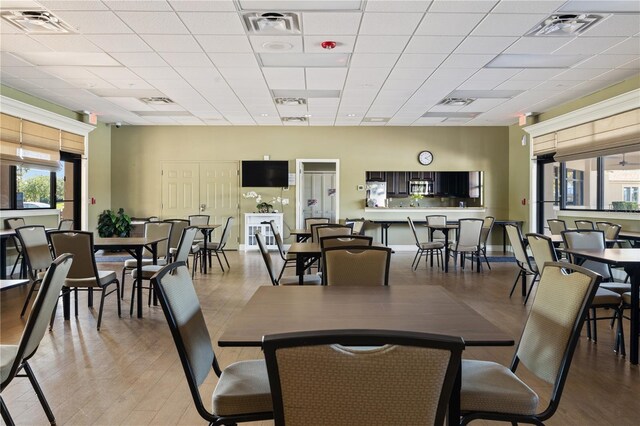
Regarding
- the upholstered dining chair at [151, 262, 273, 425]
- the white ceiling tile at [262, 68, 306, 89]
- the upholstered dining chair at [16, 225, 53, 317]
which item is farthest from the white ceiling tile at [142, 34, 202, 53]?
the upholstered dining chair at [151, 262, 273, 425]

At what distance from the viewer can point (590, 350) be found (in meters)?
3.68

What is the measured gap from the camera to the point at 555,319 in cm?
177

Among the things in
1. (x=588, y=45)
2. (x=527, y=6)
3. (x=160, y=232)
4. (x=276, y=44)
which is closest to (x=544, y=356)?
(x=527, y=6)

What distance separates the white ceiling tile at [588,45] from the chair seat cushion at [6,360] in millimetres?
6049

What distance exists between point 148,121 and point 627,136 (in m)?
9.68

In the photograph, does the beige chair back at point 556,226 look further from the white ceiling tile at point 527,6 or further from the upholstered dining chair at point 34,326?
the upholstered dining chair at point 34,326

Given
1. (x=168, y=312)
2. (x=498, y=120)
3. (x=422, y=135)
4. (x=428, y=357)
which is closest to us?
(x=428, y=357)

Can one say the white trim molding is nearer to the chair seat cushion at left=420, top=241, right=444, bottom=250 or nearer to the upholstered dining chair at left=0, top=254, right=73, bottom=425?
the chair seat cushion at left=420, top=241, right=444, bottom=250

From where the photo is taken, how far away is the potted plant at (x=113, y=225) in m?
10.3

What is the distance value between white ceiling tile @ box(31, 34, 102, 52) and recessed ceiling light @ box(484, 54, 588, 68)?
523cm

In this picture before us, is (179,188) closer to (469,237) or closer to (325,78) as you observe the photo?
(325,78)

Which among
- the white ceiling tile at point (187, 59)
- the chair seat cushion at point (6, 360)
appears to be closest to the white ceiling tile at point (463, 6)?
the white ceiling tile at point (187, 59)

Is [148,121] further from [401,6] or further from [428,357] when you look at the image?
[428,357]

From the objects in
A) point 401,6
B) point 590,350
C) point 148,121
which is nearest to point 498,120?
point 401,6
